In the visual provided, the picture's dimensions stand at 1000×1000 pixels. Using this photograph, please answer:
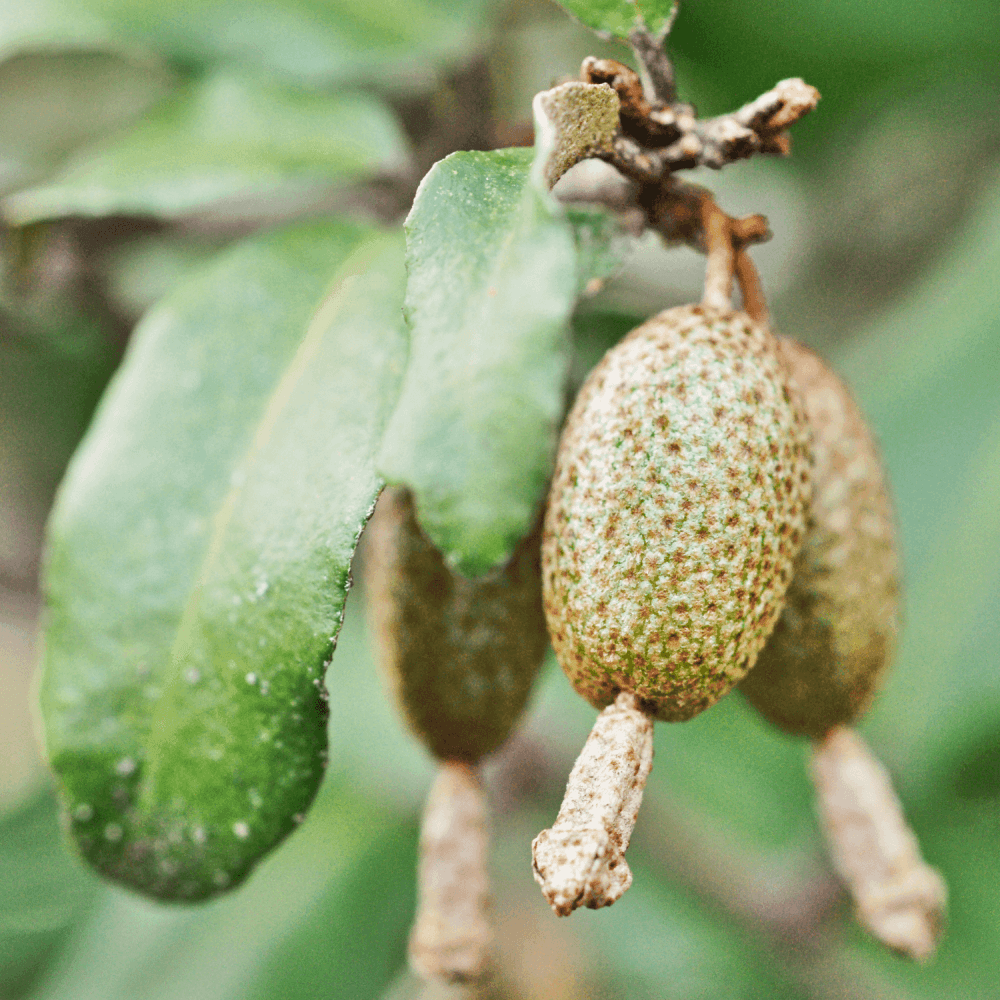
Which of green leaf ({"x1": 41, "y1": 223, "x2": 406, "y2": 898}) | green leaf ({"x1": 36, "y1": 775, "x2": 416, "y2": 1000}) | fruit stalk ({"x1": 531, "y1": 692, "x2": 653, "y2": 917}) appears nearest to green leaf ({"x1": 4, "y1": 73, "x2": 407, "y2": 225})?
green leaf ({"x1": 41, "y1": 223, "x2": 406, "y2": 898})

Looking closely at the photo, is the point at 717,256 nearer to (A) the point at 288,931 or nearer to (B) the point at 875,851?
(B) the point at 875,851

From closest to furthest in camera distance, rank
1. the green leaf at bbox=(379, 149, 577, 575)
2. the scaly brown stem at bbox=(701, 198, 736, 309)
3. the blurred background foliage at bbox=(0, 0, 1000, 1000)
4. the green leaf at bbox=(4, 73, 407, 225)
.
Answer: the green leaf at bbox=(379, 149, 577, 575), the scaly brown stem at bbox=(701, 198, 736, 309), the green leaf at bbox=(4, 73, 407, 225), the blurred background foliage at bbox=(0, 0, 1000, 1000)

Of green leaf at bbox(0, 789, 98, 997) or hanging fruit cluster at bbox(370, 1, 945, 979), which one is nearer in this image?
hanging fruit cluster at bbox(370, 1, 945, 979)

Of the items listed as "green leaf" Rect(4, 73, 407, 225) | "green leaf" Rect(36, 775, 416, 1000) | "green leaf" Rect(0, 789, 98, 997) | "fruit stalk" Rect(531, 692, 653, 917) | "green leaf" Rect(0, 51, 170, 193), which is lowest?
"green leaf" Rect(0, 789, 98, 997)

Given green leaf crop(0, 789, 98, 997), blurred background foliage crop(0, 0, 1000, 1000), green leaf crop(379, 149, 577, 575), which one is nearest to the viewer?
green leaf crop(379, 149, 577, 575)

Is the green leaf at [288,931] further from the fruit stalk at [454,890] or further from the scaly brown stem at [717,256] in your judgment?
the scaly brown stem at [717,256]

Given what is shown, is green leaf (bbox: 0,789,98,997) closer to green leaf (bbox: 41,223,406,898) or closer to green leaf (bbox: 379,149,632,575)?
green leaf (bbox: 41,223,406,898)

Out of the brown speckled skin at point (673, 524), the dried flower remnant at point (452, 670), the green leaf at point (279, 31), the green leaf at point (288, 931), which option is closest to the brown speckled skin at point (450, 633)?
the dried flower remnant at point (452, 670)
